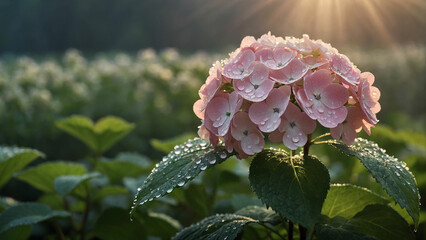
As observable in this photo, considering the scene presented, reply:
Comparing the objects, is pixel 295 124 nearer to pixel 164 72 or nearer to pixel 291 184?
pixel 291 184

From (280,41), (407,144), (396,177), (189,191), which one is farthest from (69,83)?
(396,177)

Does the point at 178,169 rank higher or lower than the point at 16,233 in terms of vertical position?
lower

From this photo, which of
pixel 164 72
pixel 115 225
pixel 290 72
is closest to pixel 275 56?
pixel 290 72

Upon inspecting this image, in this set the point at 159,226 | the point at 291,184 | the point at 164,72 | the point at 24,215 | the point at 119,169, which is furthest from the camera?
the point at 164,72

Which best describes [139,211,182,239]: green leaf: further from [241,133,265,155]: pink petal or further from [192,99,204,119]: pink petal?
[241,133,265,155]: pink petal

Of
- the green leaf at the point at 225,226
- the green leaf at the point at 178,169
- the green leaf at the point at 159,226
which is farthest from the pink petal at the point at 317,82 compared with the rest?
the green leaf at the point at 159,226

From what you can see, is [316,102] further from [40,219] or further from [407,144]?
[407,144]

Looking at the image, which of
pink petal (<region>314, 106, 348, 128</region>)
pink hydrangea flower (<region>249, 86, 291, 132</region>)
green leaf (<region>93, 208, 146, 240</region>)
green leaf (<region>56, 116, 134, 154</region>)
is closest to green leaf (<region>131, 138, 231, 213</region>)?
pink hydrangea flower (<region>249, 86, 291, 132</region>)

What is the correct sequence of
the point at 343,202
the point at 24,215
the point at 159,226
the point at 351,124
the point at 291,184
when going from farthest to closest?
the point at 159,226 < the point at 24,215 < the point at 343,202 < the point at 351,124 < the point at 291,184
